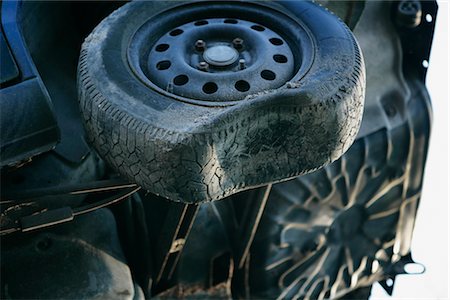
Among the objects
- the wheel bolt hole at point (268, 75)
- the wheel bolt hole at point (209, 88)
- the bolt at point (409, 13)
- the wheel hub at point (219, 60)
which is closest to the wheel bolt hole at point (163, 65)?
the wheel hub at point (219, 60)

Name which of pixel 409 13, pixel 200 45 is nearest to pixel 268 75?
pixel 200 45

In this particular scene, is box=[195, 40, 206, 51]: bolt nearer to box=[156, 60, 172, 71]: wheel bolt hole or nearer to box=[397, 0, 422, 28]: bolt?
box=[156, 60, 172, 71]: wheel bolt hole

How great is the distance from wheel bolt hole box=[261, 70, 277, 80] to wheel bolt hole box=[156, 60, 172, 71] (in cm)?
22

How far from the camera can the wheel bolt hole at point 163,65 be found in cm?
190

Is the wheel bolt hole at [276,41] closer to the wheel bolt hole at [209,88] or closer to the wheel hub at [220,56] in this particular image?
the wheel hub at [220,56]

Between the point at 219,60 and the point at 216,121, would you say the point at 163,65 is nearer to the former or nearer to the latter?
the point at 219,60

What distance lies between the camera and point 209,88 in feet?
6.05

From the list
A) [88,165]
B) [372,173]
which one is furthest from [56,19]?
[372,173]

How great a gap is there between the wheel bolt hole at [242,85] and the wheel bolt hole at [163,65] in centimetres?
18

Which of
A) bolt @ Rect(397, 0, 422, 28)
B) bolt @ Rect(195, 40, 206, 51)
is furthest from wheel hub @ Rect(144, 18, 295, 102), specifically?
bolt @ Rect(397, 0, 422, 28)

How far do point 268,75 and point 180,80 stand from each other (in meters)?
0.21

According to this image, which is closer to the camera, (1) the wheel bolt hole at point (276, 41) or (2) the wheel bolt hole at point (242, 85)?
(2) the wheel bolt hole at point (242, 85)

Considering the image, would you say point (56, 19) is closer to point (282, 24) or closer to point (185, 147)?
point (282, 24)

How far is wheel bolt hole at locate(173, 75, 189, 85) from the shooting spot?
1857 millimetres
